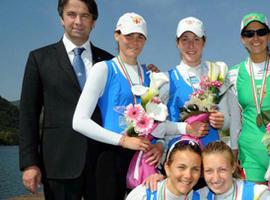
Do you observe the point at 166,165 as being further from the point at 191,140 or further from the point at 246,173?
the point at 246,173

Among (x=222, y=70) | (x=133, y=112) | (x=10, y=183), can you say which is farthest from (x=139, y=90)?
(x=10, y=183)

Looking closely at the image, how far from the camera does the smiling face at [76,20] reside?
16.7 ft

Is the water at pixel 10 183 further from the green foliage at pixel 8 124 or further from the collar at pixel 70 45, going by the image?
the green foliage at pixel 8 124

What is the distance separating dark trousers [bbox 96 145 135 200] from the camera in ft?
14.4

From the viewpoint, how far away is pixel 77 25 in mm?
5078

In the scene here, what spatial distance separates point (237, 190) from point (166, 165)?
2.74 ft

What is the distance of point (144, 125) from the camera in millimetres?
4273

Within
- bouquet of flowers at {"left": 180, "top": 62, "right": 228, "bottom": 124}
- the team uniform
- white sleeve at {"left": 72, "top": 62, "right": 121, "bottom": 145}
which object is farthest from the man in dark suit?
the team uniform

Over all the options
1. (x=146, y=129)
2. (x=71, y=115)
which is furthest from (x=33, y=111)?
(x=146, y=129)

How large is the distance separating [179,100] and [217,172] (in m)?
1.00

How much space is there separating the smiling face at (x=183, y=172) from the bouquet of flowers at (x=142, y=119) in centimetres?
28

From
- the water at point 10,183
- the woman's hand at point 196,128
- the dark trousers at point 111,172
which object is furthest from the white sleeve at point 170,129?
the water at point 10,183

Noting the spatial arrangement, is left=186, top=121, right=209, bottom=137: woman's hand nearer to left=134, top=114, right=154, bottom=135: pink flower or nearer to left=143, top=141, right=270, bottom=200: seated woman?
left=143, top=141, right=270, bottom=200: seated woman

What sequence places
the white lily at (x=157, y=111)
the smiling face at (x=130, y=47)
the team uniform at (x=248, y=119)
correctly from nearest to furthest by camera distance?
1. the white lily at (x=157, y=111)
2. the smiling face at (x=130, y=47)
3. the team uniform at (x=248, y=119)
